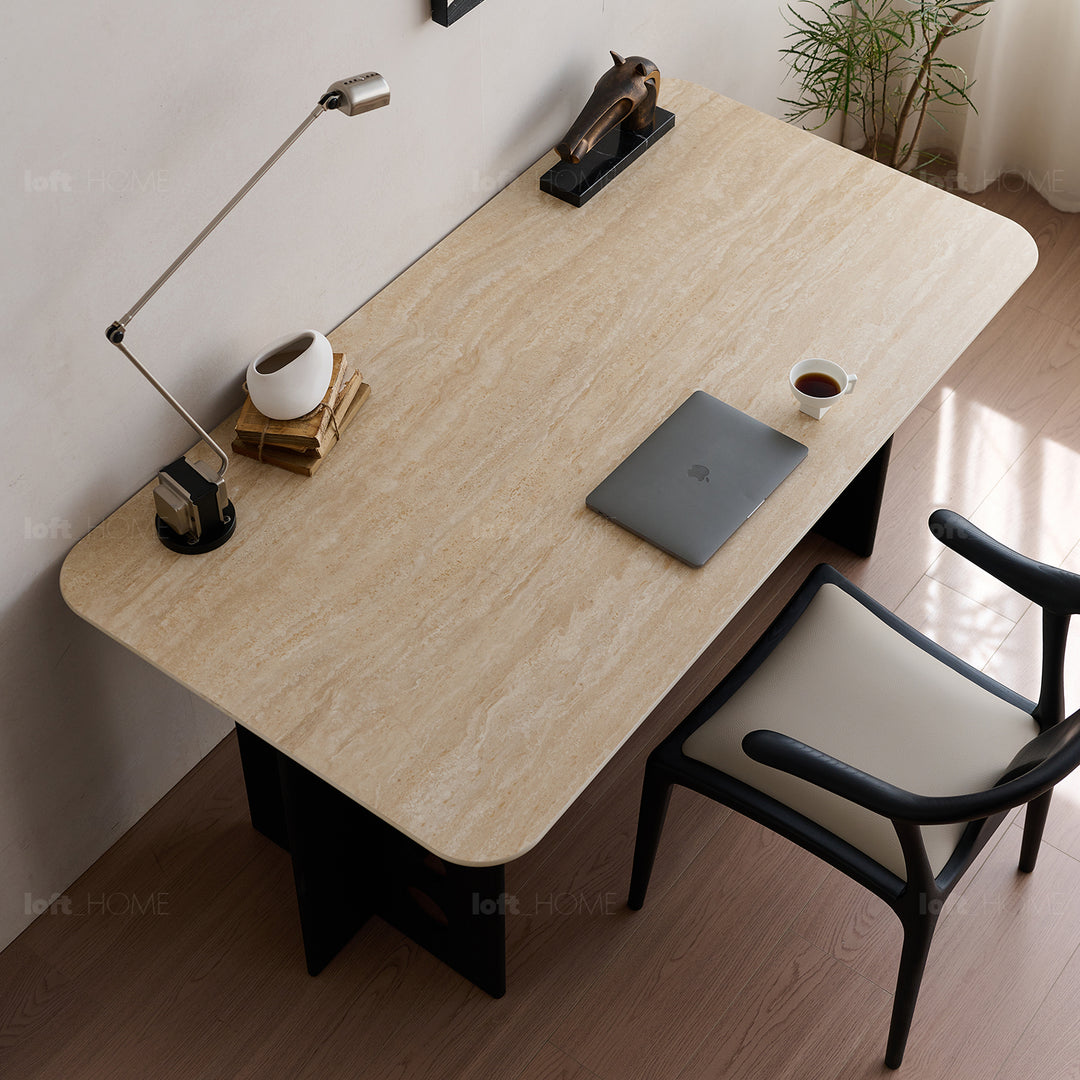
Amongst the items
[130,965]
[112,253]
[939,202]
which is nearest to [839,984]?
[130,965]

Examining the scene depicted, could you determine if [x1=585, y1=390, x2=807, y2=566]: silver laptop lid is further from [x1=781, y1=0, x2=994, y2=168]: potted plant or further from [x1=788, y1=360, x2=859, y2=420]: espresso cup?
[x1=781, y1=0, x2=994, y2=168]: potted plant

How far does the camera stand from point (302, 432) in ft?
6.59

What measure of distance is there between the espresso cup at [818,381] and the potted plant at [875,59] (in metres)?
1.26

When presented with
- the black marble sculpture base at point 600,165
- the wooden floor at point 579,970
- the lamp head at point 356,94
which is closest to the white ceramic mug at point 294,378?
the lamp head at point 356,94

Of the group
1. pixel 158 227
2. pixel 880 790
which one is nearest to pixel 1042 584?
pixel 880 790

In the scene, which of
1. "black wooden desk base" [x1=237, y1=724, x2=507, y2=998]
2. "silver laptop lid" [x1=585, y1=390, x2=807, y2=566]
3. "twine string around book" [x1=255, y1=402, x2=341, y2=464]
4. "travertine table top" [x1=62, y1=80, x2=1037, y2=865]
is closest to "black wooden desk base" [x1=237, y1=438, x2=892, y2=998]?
"black wooden desk base" [x1=237, y1=724, x2=507, y2=998]

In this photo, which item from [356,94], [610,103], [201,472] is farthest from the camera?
[610,103]

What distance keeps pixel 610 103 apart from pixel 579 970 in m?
1.59

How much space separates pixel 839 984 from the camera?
230cm

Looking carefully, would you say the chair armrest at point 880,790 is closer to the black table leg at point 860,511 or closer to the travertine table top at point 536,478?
the travertine table top at point 536,478

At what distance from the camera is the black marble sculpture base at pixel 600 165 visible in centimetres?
248

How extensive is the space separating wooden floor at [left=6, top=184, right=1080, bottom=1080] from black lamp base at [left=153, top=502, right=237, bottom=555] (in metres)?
0.77

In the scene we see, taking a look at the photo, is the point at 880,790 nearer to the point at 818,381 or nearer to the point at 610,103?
the point at 818,381

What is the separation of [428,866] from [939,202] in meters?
1.56
